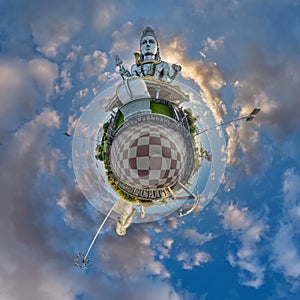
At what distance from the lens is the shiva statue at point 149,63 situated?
8352 mm

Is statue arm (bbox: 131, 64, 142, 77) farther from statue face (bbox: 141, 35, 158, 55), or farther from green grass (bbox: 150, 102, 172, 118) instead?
green grass (bbox: 150, 102, 172, 118)

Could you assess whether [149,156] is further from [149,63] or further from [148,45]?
[148,45]

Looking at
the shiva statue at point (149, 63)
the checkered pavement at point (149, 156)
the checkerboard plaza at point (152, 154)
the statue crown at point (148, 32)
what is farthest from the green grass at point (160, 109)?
the statue crown at point (148, 32)

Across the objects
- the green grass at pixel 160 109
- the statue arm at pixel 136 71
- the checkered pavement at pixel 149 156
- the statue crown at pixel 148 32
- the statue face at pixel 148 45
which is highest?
the statue crown at pixel 148 32

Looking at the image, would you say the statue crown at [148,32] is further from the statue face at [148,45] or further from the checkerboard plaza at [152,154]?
the checkerboard plaza at [152,154]

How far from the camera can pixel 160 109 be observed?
6.97m

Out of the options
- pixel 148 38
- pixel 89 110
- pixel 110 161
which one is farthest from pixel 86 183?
pixel 148 38

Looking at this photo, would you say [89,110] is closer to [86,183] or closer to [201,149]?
[86,183]

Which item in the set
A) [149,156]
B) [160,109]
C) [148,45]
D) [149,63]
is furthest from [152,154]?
[148,45]

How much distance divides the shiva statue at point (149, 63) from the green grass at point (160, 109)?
56.4 inches

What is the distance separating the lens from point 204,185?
7570 mm

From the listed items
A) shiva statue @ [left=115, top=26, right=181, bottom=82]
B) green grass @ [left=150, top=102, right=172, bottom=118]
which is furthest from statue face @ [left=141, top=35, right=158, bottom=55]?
green grass @ [left=150, top=102, right=172, bottom=118]

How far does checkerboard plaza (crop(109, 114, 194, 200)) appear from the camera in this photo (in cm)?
553

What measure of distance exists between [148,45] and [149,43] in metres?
0.11
